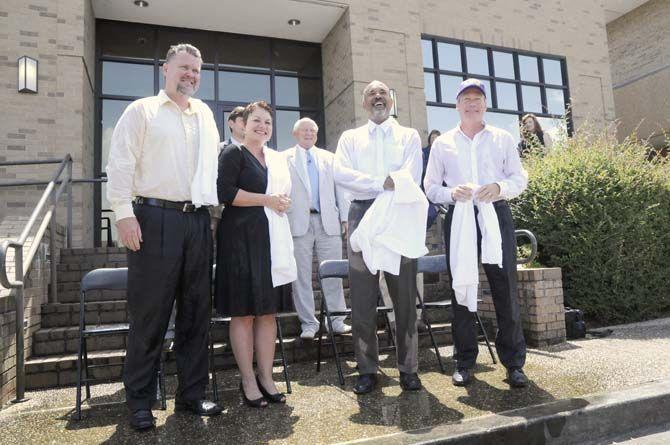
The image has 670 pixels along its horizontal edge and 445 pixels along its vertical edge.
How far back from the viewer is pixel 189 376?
9.87 ft

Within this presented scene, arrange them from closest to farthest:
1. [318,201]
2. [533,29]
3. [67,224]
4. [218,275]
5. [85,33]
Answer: [218,275], [318,201], [67,224], [85,33], [533,29]

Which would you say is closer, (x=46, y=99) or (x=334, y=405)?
(x=334, y=405)

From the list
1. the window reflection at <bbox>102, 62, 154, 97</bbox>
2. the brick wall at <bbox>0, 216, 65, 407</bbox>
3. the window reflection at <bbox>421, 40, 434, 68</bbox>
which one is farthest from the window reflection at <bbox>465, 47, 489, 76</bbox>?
the brick wall at <bbox>0, 216, 65, 407</bbox>

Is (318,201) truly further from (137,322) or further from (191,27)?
(191,27)

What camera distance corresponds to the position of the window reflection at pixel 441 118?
10.6 metres

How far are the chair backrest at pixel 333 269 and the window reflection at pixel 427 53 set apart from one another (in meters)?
7.67

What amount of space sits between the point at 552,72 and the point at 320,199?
9634 millimetres

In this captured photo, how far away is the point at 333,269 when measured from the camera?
419cm

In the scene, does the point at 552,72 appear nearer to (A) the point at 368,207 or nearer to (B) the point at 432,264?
(B) the point at 432,264

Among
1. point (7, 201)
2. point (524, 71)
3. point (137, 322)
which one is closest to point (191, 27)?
point (7, 201)

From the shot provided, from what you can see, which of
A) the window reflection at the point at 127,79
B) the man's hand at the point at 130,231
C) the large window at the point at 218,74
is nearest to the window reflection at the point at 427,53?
the large window at the point at 218,74

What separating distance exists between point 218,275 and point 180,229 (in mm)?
438

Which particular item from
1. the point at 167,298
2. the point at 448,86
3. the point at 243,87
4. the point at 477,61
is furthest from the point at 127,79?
the point at 167,298

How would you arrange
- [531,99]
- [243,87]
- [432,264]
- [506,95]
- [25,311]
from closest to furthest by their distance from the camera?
[25,311], [432,264], [243,87], [506,95], [531,99]
